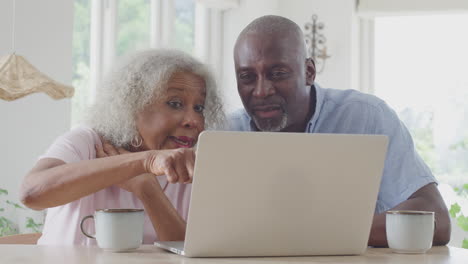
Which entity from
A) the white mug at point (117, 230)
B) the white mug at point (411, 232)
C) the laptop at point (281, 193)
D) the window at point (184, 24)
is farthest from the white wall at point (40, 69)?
the white mug at point (411, 232)

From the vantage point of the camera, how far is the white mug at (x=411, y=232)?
1.33 m

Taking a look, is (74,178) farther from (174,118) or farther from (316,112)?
(316,112)

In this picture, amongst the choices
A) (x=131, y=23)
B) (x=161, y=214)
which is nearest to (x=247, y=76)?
(x=161, y=214)

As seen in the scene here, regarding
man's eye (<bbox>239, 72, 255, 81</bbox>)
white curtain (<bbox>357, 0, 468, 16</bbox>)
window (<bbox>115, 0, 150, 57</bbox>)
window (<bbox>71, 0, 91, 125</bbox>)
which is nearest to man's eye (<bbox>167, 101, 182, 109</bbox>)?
man's eye (<bbox>239, 72, 255, 81</bbox>)

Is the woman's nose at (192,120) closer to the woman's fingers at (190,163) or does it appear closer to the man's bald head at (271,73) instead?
the man's bald head at (271,73)

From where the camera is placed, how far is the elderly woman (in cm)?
156

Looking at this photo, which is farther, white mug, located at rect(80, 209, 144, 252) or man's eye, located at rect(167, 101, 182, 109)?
man's eye, located at rect(167, 101, 182, 109)

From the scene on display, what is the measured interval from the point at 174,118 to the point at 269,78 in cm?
42

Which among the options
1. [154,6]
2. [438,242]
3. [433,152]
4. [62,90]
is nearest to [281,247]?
[438,242]

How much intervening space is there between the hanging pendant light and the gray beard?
122 cm

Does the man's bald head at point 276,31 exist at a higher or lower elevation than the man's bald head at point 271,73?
higher

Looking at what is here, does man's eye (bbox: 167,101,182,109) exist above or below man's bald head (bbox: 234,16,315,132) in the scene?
below

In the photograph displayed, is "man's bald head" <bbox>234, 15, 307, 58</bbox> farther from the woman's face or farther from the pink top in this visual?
the pink top

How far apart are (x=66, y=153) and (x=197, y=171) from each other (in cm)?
62
